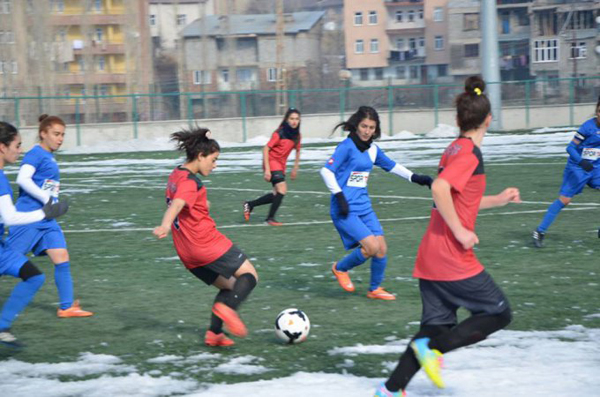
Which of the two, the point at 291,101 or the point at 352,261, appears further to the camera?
the point at 291,101

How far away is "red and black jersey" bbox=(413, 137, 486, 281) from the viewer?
15.8 ft

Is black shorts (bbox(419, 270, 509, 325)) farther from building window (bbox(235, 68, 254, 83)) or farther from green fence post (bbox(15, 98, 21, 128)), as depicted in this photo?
building window (bbox(235, 68, 254, 83))

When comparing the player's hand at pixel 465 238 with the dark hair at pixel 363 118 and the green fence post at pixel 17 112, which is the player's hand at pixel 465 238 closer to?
the dark hair at pixel 363 118

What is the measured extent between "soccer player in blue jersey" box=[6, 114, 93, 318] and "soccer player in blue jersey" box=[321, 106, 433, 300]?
2.38 m

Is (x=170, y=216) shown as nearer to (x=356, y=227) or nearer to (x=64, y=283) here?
(x=64, y=283)

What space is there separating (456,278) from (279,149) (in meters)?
8.51

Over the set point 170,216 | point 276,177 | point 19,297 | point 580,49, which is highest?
point 580,49

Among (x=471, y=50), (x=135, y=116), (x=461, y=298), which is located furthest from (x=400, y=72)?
(x=461, y=298)

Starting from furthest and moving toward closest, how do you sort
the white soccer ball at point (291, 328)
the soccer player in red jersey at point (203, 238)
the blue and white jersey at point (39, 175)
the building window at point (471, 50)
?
the building window at point (471, 50), the blue and white jersey at point (39, 175), the white soccer ball at point (291, 328), the soccer player in red jersey at point (203, 238)

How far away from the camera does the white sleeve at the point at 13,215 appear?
20.7 feet

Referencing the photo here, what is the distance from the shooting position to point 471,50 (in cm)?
8669

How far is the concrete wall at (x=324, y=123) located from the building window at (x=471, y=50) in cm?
4443

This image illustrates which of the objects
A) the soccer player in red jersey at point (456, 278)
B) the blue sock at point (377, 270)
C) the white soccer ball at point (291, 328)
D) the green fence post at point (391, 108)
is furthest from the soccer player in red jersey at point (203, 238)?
the green fence post at point (391, 108)

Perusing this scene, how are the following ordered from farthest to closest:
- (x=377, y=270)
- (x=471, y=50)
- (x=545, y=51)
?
1. (x=471, y=50)
2. (x=545, y=51)
3. (x=377, y=270)
